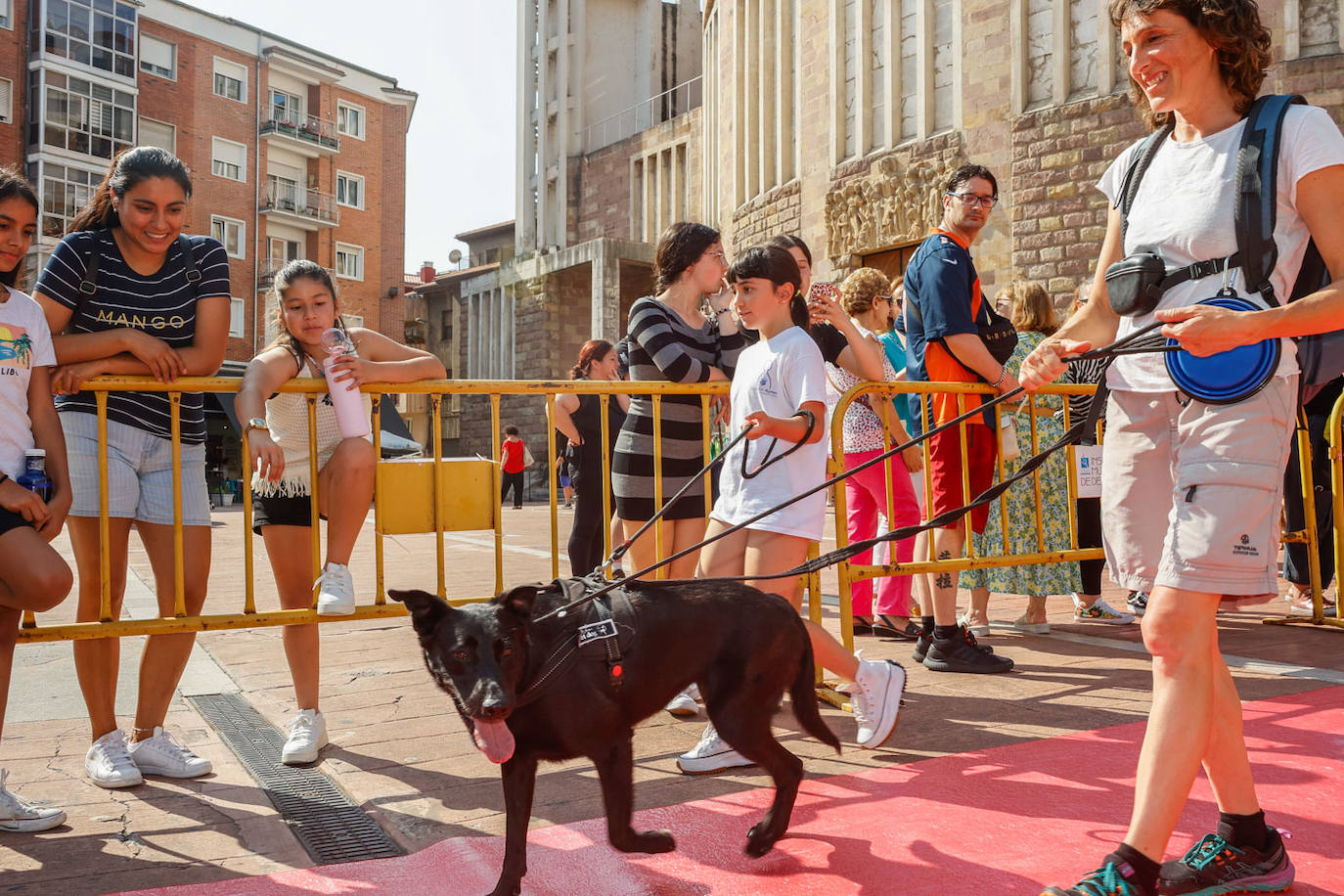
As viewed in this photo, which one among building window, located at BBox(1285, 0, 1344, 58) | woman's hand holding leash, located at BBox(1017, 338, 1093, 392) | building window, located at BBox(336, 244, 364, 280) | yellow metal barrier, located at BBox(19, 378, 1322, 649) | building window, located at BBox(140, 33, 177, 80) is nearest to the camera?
woman's hand holding leash, located at BBox(1017, 338, 1093, 392)

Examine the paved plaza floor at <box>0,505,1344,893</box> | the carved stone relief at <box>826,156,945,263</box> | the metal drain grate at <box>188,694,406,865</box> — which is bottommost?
the metal drain grate at <box>188,694,406,865</box>

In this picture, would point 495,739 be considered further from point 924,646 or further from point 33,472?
point 924,646

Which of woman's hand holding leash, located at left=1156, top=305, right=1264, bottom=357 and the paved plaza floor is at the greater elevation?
woman's hand holding leash, located at left=1156, top=305, right=1264, bottom=357

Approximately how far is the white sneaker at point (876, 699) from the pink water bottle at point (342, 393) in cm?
202

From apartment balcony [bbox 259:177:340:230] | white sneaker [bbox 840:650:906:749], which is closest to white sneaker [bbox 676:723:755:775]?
white sneaker [bbox 840:650:906:749]

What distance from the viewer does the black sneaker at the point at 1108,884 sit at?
2258mm

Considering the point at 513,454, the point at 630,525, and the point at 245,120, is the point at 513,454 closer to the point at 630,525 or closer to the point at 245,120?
the point at 630,525

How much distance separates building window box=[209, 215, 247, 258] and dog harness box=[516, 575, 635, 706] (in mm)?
40541

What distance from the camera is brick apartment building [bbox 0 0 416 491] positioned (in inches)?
1363

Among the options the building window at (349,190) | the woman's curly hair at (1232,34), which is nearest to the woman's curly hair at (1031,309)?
the woman's curly hair at (1232,34)

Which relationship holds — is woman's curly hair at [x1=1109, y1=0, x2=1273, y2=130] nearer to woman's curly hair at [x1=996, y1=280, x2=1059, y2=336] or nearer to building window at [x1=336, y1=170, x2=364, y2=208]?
woman's curly hair at [x1=996, y1=280, x2=1059, y2=336]

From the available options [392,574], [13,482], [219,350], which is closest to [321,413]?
[219,350]

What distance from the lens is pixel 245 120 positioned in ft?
131

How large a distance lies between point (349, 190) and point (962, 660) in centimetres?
4317
